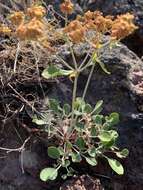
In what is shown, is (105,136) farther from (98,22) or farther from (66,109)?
(98,22)

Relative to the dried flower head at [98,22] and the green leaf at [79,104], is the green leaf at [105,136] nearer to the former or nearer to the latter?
the green leaf at [79,104]

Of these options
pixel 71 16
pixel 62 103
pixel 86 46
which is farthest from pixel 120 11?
pixel 62 103

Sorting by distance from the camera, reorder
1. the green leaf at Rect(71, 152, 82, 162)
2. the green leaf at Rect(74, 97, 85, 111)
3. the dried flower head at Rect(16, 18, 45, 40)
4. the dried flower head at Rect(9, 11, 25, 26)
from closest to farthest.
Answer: the dried flower head at Rect(16, 18, 45, 40)
the dried flower head at Rect(9, 11, 25, 26)
the green leaf at Rect(71, 152, 82, 162)
the green leaf at Rect(74, 97, 85, 111)

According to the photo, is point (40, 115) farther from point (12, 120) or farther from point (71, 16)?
point (71, 16)

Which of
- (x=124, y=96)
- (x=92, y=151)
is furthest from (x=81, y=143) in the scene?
(x=124, y=96)

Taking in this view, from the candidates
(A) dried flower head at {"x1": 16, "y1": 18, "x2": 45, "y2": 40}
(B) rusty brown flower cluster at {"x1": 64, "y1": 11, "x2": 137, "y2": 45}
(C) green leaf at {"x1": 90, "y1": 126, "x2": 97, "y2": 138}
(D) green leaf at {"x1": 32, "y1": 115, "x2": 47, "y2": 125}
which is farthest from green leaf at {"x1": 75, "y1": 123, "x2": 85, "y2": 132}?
(A) dried flower head at {"x1": 16, "y1": 18, "x2": 45, "y2": 40}

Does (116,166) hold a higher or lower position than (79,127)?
lower

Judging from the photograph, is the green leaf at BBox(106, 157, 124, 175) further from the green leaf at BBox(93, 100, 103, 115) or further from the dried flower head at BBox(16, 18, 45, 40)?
the dried flower head at BBox(16, 18, 45, 40)
